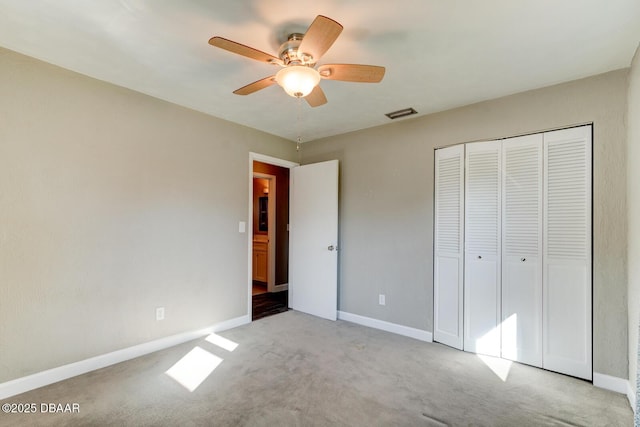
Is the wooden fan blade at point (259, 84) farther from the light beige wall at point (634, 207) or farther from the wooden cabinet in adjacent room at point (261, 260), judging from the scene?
the wooden cabinet in adjacent room at point (261, 260)

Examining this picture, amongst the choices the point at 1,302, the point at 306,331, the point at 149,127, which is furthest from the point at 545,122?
the point at 1,302

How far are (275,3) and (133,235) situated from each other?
2275 mm

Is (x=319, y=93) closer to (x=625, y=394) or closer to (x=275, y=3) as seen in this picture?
(x=275, y=3)

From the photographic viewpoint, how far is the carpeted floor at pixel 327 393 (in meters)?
1.88

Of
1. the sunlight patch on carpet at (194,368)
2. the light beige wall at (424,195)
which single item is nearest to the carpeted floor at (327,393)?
the sunlight patch on carpet at (194,368)

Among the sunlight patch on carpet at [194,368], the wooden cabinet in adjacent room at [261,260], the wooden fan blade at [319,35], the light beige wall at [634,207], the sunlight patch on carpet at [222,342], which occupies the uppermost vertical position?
the wooden fan blade at [319,35]

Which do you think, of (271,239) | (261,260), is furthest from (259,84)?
(261,260)

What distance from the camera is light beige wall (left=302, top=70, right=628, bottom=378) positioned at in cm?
225

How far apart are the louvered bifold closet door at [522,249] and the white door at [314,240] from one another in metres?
1.86

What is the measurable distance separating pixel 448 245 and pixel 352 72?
2.03m

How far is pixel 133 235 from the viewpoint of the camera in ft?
8.92

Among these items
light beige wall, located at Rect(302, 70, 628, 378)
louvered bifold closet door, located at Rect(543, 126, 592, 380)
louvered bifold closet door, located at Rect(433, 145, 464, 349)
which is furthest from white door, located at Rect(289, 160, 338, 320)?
louvered bifold closet door, located at Rect(543, 126, 592, 380)

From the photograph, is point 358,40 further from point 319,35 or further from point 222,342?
point 222,342

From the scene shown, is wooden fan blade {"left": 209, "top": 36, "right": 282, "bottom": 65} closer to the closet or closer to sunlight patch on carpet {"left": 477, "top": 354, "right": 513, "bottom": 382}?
the closet
